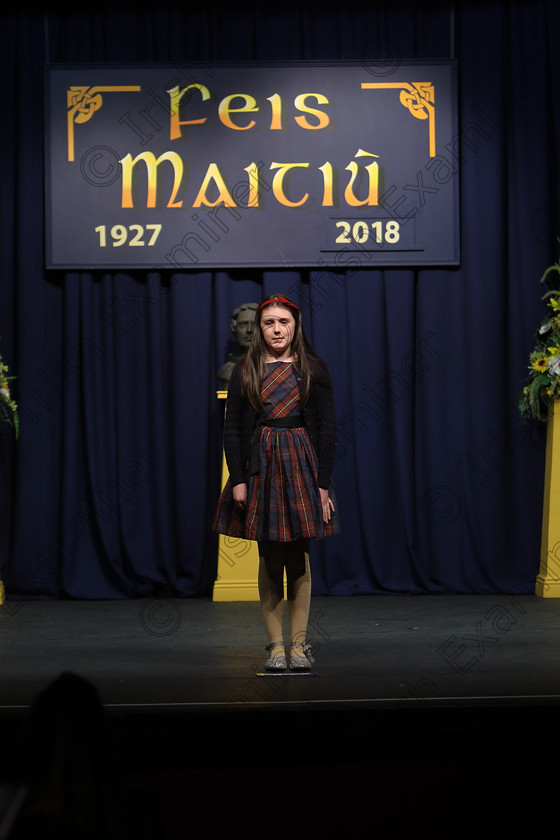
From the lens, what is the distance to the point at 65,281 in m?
5.22

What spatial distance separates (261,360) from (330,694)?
109 cm

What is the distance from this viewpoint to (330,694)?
3.09 metres

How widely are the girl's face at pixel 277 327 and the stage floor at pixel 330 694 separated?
108 cm

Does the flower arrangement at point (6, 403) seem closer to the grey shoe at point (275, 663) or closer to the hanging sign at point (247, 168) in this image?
the hanging sign at point (247, 168)

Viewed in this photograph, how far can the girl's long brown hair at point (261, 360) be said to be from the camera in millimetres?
3410

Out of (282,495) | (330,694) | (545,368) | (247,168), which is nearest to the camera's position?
(330,694)

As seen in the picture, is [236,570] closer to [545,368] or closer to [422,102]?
[545,368]

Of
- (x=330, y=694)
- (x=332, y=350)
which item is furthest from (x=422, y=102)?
(x=330, y=694)

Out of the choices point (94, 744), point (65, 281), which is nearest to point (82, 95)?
point (65, 281)

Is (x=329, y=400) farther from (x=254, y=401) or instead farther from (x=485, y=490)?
(x=485, y=490)

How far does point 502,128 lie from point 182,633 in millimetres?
2946

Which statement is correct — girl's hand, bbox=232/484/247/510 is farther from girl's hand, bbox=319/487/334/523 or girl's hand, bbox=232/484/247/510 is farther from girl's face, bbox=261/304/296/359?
girl's face, bbox=261/304/296/359

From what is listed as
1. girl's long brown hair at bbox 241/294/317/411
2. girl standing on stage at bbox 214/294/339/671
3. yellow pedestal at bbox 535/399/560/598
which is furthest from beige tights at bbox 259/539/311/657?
yellow pedestal at bbox 535/399/560/598

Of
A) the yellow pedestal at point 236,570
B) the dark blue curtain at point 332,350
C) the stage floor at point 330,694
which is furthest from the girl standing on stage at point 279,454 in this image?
the dark blue curtain at point 332,350
